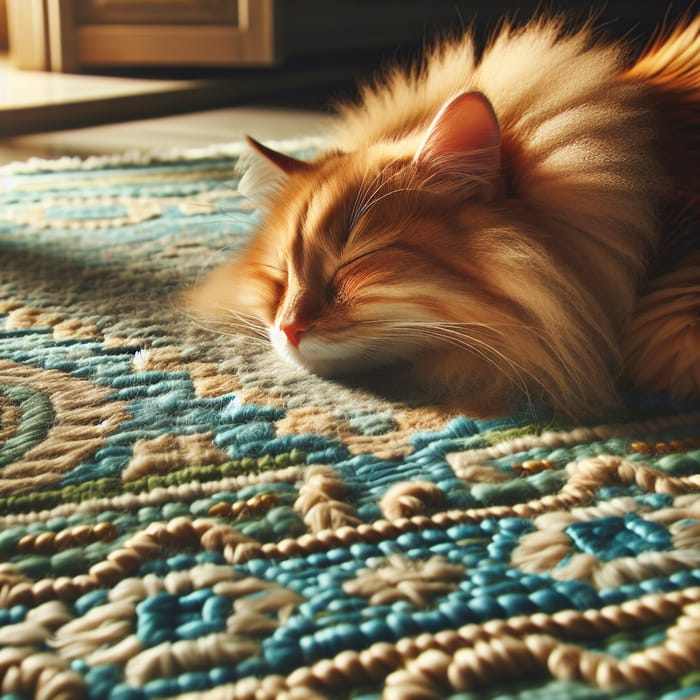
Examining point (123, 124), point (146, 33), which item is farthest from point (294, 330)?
point (146, 33)

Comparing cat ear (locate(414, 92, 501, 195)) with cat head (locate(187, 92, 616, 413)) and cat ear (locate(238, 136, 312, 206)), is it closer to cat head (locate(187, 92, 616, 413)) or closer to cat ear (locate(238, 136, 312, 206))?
cat head (locate(187, 92, 616, 413))

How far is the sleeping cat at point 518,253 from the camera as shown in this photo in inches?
37.4

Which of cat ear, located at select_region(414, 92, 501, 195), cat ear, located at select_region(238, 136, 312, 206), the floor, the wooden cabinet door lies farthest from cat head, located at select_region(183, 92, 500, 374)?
the wooden cabinet door

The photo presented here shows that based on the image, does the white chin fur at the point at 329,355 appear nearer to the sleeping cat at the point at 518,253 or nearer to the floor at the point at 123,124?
the sleeping cat at the point at 518,253

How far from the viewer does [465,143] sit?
0.96 m

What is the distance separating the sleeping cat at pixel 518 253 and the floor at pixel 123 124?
131cm

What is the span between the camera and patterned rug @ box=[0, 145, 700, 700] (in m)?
0.57

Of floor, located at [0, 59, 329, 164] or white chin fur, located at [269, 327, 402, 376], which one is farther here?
floor, located at [0, 59, 329, 164]

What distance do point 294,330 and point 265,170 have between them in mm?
346

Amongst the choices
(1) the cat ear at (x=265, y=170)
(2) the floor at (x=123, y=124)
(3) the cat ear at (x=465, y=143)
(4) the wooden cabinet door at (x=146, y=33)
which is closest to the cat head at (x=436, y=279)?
(3) the cat ear at (x=465, y=143)

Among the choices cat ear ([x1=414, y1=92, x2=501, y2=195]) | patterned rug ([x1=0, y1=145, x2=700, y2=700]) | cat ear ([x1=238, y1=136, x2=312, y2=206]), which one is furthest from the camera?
cat ear ([x1=238, y1=136, x2=312, y2=206])

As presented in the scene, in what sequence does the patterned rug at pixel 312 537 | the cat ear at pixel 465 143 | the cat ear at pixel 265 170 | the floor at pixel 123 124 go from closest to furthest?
the patterned rug at pixel 312 537 → the cat ear at pixel 465 143 → the cat ear at pixel 265 170 → the floor at pixel 123 124

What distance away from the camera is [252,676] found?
0.56 metres

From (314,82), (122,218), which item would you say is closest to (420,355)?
(122,218)
